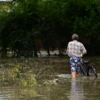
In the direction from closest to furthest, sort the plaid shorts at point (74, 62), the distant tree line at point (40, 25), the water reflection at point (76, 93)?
the water reflection at point (76, 93) → the plaid shorts at point (74, 62) → the distant tree line at point (40, 25)

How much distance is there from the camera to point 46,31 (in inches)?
1241

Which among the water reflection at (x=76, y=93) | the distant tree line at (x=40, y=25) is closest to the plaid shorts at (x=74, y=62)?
the water reflection at (x=76, y=93)

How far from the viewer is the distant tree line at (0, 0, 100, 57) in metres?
30.2

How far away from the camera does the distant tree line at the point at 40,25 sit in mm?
30172

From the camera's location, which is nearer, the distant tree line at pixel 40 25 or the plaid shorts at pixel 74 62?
the plaid shorts at pixel 74 62

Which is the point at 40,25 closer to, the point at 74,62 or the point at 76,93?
the point at 74,62

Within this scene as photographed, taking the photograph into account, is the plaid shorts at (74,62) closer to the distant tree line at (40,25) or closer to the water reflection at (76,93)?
the water reflection at (76,93)

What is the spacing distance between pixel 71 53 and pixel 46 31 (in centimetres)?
1977

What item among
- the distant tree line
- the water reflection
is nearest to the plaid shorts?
the water reflection

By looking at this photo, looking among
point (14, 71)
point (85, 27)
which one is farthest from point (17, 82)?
point (85, 27)

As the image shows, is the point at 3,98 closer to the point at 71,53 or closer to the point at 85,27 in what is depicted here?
the point at 71,53

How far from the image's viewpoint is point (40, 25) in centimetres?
3161

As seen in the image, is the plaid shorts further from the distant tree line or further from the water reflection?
the distant tree line

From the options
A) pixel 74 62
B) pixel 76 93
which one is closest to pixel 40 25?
pixel 74 62
